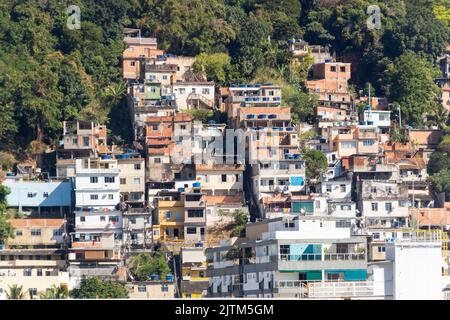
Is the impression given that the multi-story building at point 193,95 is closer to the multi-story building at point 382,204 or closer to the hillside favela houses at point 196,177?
the hillside favela houses at point 196,177

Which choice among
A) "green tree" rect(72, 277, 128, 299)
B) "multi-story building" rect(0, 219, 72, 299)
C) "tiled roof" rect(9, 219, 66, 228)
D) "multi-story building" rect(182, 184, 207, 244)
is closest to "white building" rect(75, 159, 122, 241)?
"multi-story building" rect(0, 219, 72, 299)

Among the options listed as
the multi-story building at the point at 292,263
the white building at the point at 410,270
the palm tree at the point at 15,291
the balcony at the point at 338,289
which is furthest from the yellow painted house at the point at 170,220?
the white building at the point at 410,270

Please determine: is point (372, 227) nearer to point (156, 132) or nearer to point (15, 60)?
point (156, 132)

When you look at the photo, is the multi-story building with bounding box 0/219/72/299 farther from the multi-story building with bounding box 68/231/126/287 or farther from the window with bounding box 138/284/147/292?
the window with bounding box 138/284/147/292

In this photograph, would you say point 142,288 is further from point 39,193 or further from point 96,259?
point 39,193

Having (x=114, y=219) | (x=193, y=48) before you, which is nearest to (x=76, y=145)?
(x=114, y=219)
